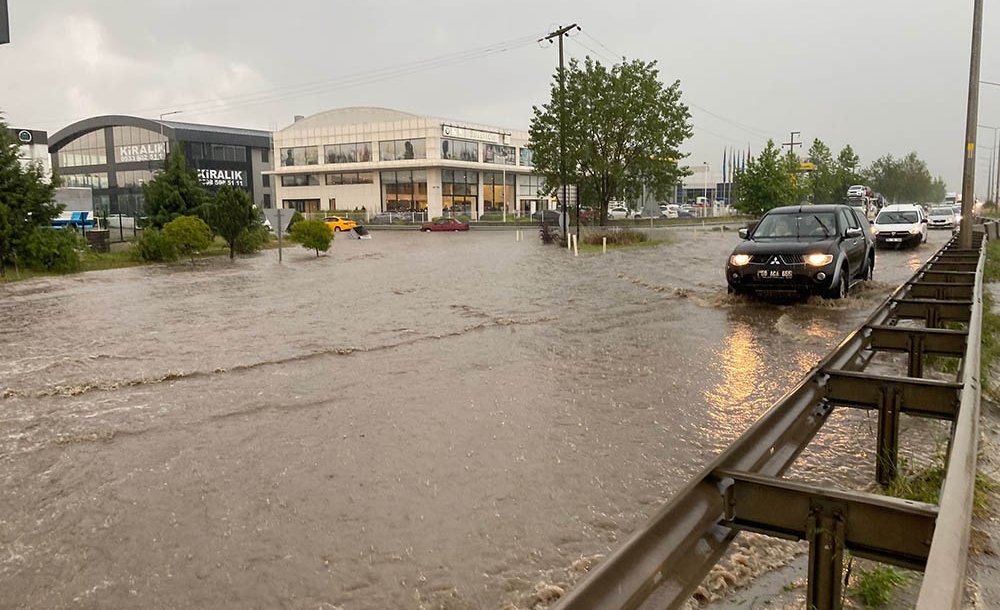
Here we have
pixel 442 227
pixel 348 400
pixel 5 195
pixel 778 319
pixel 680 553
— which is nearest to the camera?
pixel 680 553

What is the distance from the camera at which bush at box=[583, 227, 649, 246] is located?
36.6m

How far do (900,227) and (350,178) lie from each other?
66.5m

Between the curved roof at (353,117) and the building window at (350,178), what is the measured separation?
19.0 feet

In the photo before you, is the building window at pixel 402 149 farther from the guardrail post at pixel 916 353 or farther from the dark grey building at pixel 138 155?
the guardrail post at pixel 916 353

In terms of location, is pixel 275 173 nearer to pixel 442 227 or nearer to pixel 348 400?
pixel 442 227

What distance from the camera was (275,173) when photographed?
88.8m

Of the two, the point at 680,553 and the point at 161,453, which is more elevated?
the point at 680,553

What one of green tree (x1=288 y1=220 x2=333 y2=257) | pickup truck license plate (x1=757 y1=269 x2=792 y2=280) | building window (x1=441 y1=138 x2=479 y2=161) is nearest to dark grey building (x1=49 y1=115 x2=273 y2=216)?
building window (x1=441 y1=138 x2=479 y2=161)

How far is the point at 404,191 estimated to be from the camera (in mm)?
82688

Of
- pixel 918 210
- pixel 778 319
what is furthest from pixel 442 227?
pixel 778 319

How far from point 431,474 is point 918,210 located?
102 ft

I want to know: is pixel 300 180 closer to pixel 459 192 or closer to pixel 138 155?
pixel 138 155

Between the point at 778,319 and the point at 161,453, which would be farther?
the point at 778,319

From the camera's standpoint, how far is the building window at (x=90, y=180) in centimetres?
9194
